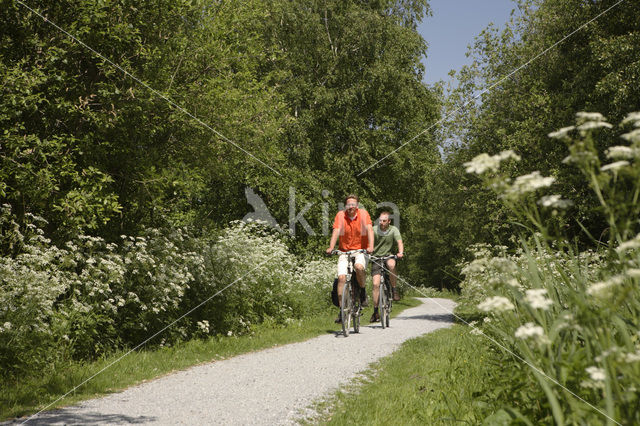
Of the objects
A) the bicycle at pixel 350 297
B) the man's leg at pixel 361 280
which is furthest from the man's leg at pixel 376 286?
the bicycle at pixel 350 297

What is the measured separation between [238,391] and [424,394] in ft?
5.85

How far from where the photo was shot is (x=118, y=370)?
6.20 metres

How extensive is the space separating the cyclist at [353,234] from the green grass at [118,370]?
138cm

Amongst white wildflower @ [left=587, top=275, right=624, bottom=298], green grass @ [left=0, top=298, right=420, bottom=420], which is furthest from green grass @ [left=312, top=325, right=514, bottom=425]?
green grass @ [left=0, top=298, right=420, bottom=420]

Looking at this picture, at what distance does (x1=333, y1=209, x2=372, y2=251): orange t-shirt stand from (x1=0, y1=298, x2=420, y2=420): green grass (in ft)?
5.90

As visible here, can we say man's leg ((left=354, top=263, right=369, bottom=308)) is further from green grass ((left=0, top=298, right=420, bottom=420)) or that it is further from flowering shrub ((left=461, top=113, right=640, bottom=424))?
flowering shrub ((left=461, top=113, right=640, bottom=424))

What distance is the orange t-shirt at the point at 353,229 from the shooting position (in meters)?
9.75

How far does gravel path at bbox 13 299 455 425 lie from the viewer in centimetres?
434

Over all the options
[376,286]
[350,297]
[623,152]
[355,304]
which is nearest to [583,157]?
[623,152]

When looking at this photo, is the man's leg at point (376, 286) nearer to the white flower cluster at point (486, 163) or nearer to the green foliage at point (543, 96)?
the green foliage at point (543, 96)

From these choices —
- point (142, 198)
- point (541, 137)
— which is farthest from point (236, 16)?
point (541, 137)

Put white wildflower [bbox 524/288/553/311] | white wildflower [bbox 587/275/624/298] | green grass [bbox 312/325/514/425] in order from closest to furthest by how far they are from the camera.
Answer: white wildflower [bbox 587/275/624/298] → white wildflower [bbox 524/288/553/311] → green grass [bbox 312/325/514/425]

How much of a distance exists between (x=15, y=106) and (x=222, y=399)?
457cm

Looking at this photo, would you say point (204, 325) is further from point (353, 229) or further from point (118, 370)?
point (353, 229)
